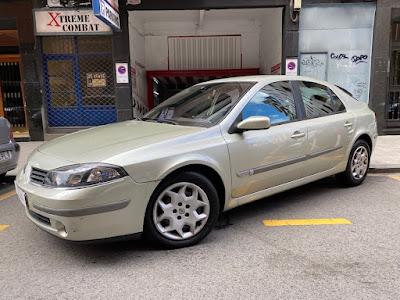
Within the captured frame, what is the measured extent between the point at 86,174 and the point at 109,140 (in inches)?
22.4

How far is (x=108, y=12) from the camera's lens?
762 centimetres

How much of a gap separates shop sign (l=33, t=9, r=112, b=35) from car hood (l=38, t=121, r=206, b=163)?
6251mm

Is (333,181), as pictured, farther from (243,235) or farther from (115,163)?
(115,163)

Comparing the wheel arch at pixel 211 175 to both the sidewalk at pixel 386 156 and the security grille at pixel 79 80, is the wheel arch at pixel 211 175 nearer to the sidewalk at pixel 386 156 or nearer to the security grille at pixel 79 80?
the sidewalk at pixel 386 156

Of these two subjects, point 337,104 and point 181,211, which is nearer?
point 181,211

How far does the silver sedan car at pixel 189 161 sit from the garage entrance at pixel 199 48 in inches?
289

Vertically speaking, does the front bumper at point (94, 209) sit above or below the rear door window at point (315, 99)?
below

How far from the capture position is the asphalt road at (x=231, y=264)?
237 centimetres

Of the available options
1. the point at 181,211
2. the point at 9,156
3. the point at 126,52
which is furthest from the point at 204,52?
the point at 181,211

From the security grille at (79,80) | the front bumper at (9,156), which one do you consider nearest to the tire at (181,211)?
the front bumper at (9,156)

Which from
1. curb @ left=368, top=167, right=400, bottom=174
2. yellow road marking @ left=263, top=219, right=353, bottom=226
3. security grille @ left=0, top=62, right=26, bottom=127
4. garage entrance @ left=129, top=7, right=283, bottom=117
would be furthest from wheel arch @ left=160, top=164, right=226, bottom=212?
security grille @ left=0, top=62, right=26, bottom=127

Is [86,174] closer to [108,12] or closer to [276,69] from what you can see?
[108,12]

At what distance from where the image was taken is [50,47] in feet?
30.4

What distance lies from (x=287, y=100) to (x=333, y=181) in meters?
1.93
